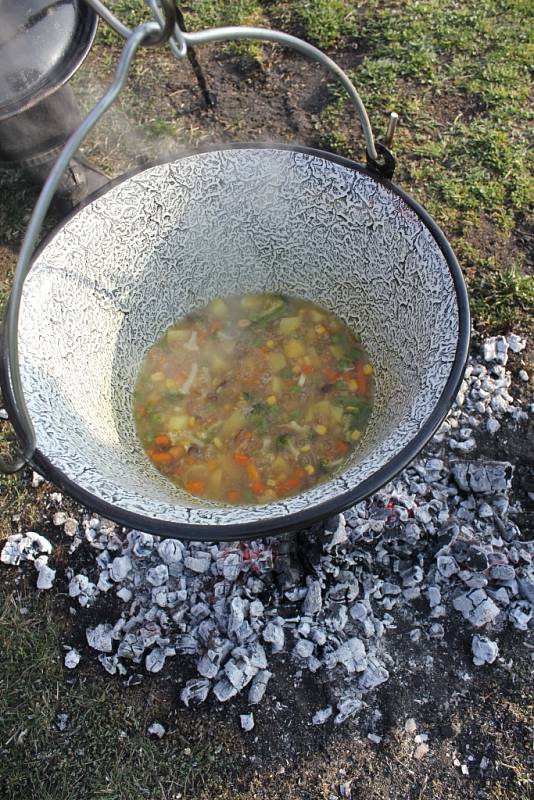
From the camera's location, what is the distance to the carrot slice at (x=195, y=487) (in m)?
2.77

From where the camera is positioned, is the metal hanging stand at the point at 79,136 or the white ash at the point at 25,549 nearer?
the metal hanging stand at the point at 79,136

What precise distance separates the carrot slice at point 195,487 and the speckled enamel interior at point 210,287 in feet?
0.57

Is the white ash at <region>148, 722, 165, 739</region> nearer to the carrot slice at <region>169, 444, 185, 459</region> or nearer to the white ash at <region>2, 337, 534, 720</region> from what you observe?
the white ash at <region>2, 337, 534, 720</region>

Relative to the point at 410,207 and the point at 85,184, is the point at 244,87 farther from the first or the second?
the point at 410,207

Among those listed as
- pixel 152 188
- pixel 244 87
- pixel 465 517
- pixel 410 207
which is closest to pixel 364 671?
pixel 465 517

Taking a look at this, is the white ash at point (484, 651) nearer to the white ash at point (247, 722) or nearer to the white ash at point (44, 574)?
the white ash at point (247, 722)

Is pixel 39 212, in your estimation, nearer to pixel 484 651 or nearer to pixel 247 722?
pixel 247 722

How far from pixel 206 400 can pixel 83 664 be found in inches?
53.4

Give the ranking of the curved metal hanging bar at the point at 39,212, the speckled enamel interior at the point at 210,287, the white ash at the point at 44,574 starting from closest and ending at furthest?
1. the curved metal hanging bar at the point at 39,212
2. the speckled enamel interior at the point at 210,287
3. the white ash at the point at 44,574

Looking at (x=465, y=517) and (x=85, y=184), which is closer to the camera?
(x=465, y=517)

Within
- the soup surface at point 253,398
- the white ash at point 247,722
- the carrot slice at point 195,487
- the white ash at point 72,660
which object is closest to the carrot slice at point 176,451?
the soup surface at point 253,398

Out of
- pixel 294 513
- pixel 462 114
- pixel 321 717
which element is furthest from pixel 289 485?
pixel 462 114

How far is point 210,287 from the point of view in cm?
332

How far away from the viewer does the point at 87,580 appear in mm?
3168
